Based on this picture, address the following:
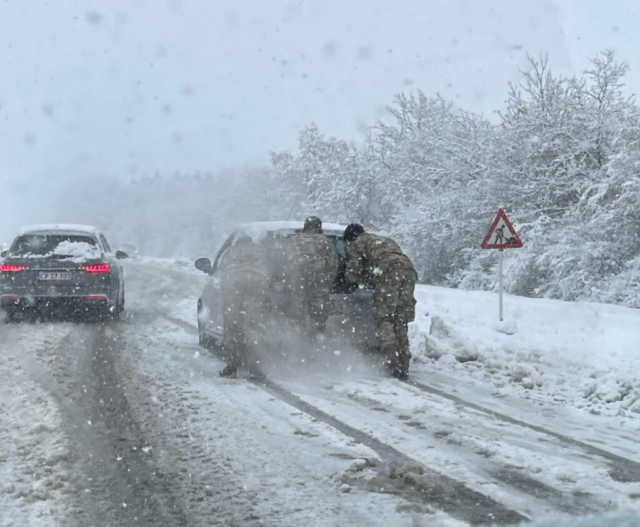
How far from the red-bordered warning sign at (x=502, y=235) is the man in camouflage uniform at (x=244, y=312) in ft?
16.2

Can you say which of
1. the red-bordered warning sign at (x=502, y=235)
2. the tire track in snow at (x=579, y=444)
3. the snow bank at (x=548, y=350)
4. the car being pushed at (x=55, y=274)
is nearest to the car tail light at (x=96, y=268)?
the car being pushed at (x=55, y=274)

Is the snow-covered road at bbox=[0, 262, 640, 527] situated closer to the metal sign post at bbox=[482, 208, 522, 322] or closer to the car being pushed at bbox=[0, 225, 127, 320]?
the metal sign post at bbox=[482, 208, 522, 322]

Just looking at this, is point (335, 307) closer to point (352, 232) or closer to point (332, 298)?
point (332, 298)

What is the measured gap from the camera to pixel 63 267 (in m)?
→ 12.0

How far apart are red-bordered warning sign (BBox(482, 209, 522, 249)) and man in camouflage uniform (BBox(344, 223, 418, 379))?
390 cm

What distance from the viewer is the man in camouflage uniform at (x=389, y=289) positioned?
7.55m

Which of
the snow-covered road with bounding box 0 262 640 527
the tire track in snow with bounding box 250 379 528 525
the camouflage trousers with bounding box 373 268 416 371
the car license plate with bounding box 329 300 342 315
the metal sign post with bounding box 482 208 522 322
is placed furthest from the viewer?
the metal sign post with bounding box 482 208 522 322

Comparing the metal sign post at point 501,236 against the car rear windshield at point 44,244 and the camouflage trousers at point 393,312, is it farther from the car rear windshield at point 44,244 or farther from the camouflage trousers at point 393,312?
the car rear windshield at point 44,244

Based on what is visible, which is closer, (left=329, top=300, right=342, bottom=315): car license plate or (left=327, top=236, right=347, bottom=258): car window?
(left=329, top=300, right=342, bottom=315): car license plate

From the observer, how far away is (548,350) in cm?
867

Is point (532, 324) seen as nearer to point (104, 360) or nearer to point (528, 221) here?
point (104, 360)

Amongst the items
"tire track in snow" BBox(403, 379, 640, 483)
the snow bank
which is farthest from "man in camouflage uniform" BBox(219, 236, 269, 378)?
the snow bank

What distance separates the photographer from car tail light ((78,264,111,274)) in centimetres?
1210

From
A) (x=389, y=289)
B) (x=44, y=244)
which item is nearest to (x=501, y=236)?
(x=389, y=289)
